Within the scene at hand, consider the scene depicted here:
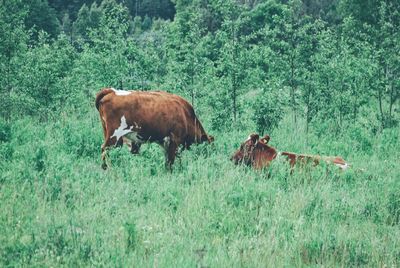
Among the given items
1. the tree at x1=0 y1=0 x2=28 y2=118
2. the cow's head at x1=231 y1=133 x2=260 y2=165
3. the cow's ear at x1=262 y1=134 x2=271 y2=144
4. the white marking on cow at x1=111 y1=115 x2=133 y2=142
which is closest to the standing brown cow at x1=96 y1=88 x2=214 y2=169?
the white marking on cow at x1=111 y1=115 x2=133 y2=142

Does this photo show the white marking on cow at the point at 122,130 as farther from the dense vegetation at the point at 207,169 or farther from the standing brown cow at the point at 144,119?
the dense vegetation at the point at 207,169

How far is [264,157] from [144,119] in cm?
230

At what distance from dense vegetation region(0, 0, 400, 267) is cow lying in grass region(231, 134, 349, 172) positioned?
367 millimetres

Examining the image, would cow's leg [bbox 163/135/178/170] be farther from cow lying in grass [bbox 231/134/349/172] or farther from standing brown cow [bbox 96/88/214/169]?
cow lying in grass [bbox 231/134/349/172]

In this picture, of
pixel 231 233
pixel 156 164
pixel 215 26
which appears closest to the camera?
pixel 231 233

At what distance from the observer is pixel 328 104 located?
13164 millimetres

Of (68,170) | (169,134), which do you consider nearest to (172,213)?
(68,170)

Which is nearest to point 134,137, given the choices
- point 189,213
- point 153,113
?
point 153,113

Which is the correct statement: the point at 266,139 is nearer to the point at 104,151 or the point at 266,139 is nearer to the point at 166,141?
the point at 166,141

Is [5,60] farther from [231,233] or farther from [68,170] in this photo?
[231,233]

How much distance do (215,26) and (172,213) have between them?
119 ft

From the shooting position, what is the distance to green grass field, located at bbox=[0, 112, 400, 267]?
4504 millimetres

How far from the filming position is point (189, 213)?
5570mm

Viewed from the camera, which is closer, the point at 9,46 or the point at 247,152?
the point at 247,152
